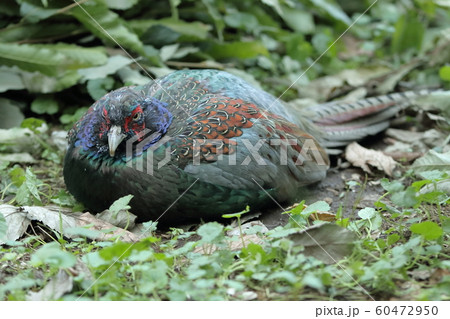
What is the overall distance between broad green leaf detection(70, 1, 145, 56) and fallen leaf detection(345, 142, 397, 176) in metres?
2.19

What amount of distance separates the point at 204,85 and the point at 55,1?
2157 millimetres

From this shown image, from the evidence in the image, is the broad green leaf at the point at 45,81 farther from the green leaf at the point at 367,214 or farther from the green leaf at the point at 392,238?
the green leaf at the point at 392,238

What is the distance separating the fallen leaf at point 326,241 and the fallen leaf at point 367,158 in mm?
1789

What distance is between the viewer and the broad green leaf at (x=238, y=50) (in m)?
6.28

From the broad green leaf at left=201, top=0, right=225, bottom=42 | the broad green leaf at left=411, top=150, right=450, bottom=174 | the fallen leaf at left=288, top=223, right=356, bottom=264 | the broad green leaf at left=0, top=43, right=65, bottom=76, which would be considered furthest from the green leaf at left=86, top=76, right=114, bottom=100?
the fallen leaf at left=288, top=223, right=356, bottom=264

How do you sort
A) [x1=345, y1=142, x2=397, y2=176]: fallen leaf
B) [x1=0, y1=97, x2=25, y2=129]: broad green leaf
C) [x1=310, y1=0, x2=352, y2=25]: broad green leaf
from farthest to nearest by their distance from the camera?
[x1=310, y1=0, x2=352, y2=25]: broad green leaf → [x1=0, y1=97, x2=25, y2=129]: broad green leaf → [x1=345, y1=142, x2=397, y2=176]: fallen leaf

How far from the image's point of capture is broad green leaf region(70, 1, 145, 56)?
18.2ft

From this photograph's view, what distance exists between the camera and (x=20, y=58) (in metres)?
5.33

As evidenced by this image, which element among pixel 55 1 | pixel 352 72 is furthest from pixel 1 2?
pixel 352 72

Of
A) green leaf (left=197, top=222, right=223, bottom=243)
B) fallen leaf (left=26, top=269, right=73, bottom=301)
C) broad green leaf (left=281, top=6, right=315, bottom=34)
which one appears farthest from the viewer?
broad green leaf (left=281, top=6, right=315, bottom=34)

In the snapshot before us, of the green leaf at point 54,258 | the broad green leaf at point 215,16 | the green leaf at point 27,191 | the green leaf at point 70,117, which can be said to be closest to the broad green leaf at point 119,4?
the broad green leaf at point 215,16

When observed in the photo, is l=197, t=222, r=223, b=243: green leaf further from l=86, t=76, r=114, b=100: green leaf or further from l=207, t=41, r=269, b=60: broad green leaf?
l=207, t=41, r=269, b=60: broad green leaf

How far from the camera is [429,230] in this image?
306 centimetres

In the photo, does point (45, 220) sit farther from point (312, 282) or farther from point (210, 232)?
point (312, 282)
